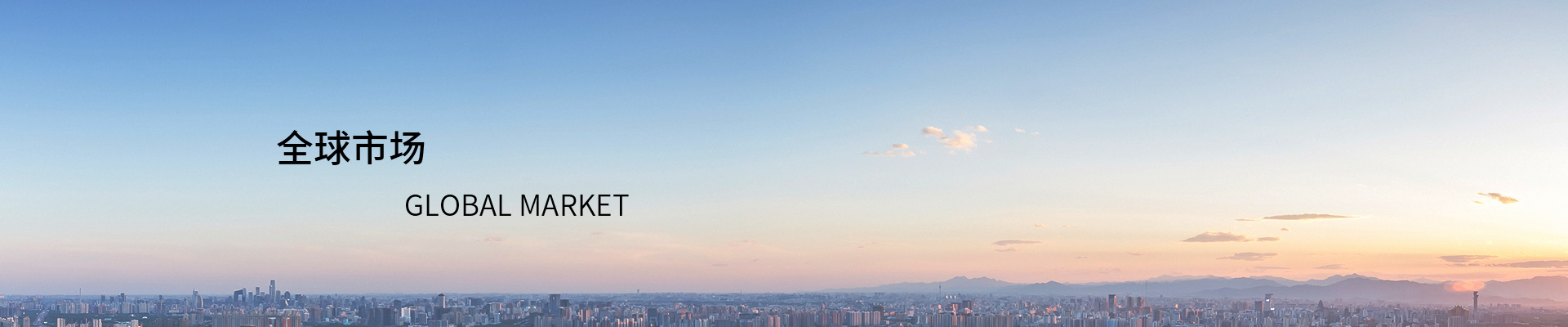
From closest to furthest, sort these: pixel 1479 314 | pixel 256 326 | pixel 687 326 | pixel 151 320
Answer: pixel 256 326
pixel 687 326
pixel 151 320
pixel 1479 314

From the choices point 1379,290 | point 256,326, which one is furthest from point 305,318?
point 1379,290

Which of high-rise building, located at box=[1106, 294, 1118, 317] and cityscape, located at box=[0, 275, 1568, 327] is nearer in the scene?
cityscape, located at box=[0, 275, 1568, 327]

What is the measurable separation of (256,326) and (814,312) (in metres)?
18.4

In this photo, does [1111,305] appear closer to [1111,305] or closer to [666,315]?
[1111,305]

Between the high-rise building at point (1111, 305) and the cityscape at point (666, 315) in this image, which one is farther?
the high-rise building at point (1111, 305)

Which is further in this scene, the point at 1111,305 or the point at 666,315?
the point at 1111,305

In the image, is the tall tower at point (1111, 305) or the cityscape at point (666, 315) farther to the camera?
the tall tower at point (1111, 305)

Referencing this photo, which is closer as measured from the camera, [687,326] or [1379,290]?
[687,326]

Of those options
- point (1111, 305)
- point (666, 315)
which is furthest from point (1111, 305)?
point (666, 315)

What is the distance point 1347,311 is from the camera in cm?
4266

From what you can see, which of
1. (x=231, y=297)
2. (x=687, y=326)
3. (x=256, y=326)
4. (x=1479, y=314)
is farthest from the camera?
(x=231, y=297)

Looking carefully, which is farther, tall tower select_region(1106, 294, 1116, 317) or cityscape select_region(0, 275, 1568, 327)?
tall tower select_region(1106, 294, 1116, 317)

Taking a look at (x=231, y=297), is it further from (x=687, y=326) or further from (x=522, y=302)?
(x=687, y=326)

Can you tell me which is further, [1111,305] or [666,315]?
[1111,305]
